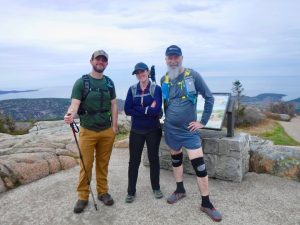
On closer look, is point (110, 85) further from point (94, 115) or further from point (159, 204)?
point (159, 204)

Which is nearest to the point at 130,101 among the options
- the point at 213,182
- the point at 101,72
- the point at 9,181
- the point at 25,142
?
the point at 101,72

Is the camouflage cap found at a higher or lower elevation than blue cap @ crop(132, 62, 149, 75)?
higher

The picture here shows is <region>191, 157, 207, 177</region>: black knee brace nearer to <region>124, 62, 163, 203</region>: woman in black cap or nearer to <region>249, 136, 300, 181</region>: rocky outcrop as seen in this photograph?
<region>124, 62, 163, 203</region>: woman in black cap

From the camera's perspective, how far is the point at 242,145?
→ 21.4 ft

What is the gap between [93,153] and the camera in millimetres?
5465

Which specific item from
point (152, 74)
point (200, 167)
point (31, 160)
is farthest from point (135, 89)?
point (31, 160)

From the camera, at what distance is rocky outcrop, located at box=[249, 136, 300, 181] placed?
22.0 feet

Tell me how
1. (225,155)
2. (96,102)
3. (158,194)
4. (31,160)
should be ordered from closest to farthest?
(96,102) < (158,194) < (225,155) < (31,160)

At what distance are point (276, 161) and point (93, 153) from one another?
378cm

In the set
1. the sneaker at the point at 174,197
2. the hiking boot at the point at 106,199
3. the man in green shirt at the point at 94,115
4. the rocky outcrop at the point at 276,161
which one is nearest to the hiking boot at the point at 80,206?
the man in green shirt at the point at 94,115

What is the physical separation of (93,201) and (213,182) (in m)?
2.33

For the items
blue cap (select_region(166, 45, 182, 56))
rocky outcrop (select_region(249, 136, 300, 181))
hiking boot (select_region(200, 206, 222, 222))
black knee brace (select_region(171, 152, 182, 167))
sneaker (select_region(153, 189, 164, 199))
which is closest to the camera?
hiking boot (select_region(200, 206, 222, 222))

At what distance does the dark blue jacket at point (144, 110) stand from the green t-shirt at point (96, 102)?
0.34 meters

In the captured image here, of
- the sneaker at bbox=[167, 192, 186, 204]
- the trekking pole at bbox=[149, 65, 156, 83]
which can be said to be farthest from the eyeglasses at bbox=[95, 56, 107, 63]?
the sneaker at bbox=[167, 192, 186, 204]
